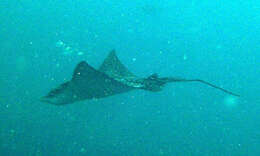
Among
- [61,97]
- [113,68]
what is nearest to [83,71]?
[61,97]

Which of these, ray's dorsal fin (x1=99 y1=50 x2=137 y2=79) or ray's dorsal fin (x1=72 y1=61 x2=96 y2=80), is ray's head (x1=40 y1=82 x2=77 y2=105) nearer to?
→ ray's dorsal fin (x1=72 y1=61 x2=96 y2=80)

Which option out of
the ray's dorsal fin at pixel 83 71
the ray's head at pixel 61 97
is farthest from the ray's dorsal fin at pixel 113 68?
the ray's head at pixel 61 97

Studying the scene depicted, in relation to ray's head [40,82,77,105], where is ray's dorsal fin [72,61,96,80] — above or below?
above

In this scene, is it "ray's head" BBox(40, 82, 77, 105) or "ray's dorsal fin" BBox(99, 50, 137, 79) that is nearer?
"ray's head" BBox(40, 82, 77, 105)

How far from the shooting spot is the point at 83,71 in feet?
18.4

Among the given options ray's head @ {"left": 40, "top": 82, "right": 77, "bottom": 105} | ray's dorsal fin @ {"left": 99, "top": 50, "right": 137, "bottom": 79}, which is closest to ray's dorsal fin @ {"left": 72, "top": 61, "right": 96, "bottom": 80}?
ray's head @ {"left": 40, "top": 82, "right": 77, "bottom": 105}

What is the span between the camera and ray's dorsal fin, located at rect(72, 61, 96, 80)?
5480 mm

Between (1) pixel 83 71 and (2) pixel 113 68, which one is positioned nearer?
(1) pixel 83 71

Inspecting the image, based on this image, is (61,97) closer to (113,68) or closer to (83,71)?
(83,71)

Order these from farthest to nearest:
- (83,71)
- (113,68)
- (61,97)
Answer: (113,68), (83,71), (61,97)

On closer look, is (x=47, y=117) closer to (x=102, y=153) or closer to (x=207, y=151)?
(x=102, y=153)

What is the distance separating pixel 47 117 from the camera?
11641mm

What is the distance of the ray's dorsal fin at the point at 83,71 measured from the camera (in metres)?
5.48

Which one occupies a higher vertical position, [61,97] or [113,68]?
[113,68]
